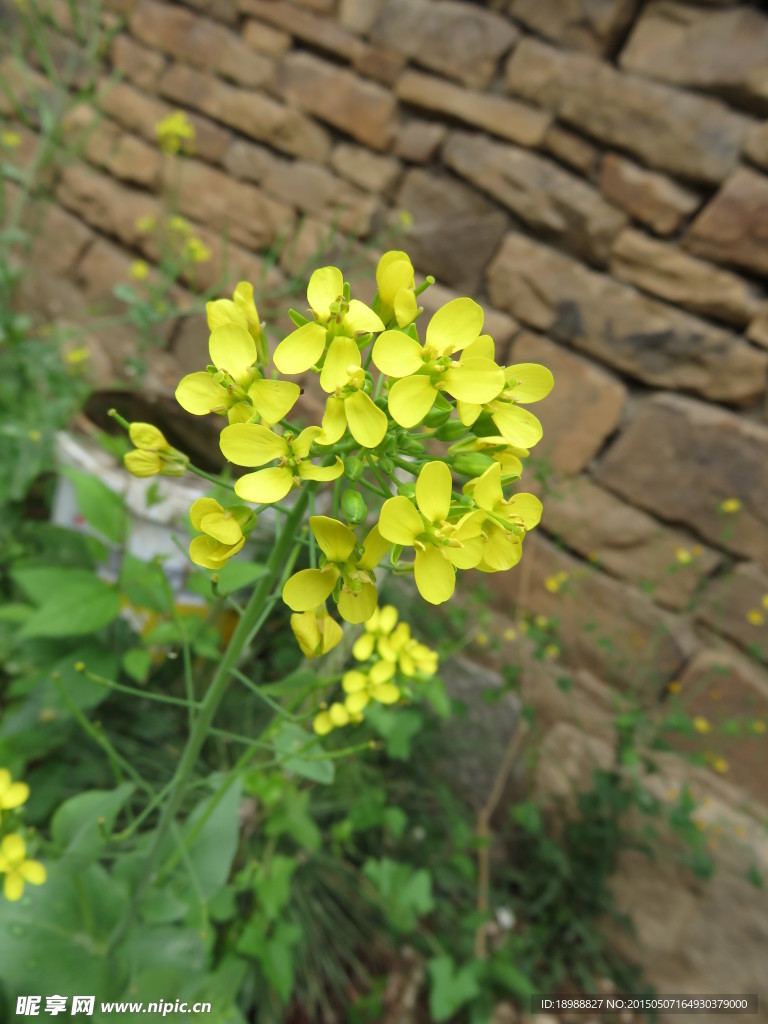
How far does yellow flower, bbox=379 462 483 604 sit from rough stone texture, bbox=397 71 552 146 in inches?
69.1

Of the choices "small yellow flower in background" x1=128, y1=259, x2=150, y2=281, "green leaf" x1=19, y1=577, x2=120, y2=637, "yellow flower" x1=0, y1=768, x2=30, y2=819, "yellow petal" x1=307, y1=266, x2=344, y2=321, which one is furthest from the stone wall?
"yellow flower" x1=0, y1=768, x2=30, y2=819

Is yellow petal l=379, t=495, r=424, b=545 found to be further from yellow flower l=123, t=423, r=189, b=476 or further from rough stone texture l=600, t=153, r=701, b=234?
rough stone texture l=600, t=153, r=701, b=234

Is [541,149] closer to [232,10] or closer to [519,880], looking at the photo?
[232,10]

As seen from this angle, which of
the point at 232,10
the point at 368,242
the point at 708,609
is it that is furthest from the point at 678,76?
the point at 232,10

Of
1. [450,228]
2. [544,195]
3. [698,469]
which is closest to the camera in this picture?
[698,469]

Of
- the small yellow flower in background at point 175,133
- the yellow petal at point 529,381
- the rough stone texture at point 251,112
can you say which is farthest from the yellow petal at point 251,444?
the small yellow flower in background at point 175,133

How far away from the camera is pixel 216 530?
49 cm

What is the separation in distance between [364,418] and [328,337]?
0.10 m

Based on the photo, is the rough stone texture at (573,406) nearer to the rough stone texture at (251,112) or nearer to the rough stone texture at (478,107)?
the rough stone texture at (478,107)

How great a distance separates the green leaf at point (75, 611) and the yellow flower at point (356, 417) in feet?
2.39

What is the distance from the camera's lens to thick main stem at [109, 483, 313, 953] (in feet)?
1.94

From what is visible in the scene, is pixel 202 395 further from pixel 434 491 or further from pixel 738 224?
pixel 738 224

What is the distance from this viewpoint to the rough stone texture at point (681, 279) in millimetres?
1623

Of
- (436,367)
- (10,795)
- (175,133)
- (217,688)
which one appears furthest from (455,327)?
(175,133)
